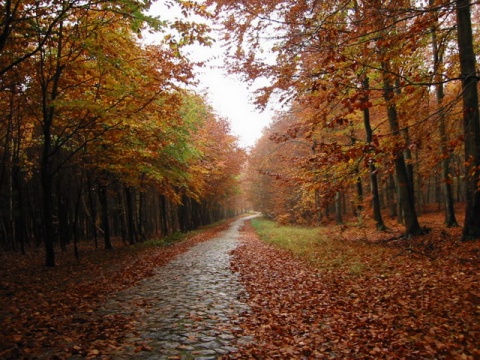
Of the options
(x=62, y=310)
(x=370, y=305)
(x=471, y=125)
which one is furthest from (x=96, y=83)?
(x=471, y=125)

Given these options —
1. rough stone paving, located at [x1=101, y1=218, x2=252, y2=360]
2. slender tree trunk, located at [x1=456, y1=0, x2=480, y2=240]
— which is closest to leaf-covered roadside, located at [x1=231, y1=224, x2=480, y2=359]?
rough stone paving, located at [x1=101, y1=218, x2=252, y2=360]

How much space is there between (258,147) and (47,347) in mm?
38515

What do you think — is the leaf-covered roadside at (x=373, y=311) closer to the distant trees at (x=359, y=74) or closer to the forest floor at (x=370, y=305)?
the forest floor at (x=370, y=305)

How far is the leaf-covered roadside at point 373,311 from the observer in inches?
183

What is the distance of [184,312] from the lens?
6.41 meters

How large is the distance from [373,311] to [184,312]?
3689 millimetres

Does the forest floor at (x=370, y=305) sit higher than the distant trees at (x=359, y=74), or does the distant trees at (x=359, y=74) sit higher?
the distant trees at (x=359, y=74)

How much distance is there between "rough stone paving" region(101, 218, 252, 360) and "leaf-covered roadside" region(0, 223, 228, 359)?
1.35 ft

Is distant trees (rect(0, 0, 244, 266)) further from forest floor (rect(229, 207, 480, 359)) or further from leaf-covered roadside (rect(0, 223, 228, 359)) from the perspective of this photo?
forest floor (rect(229, 207, 480, 359))

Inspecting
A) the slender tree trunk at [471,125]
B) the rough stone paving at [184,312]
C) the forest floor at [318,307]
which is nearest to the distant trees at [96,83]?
the forest floor at [318,307]

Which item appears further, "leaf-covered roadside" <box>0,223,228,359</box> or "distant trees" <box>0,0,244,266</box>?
"distant trees" <box>0,0,244,266</box>

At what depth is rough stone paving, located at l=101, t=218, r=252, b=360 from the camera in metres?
4.74

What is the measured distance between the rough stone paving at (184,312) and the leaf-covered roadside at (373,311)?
0.41 m

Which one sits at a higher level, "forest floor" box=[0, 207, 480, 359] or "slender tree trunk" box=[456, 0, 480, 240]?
"slender tree trunk" box=[456, 0, 480, 240]
